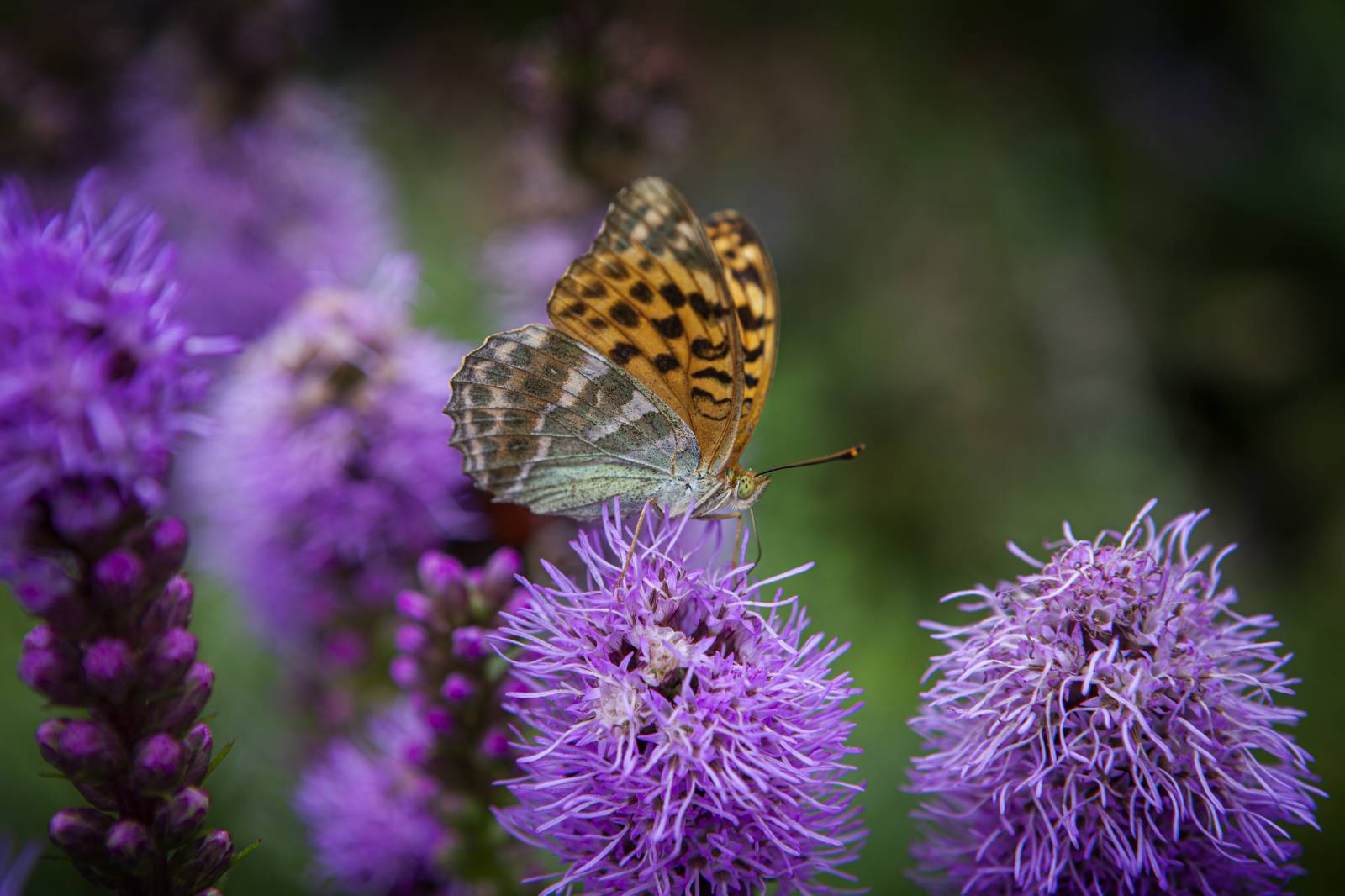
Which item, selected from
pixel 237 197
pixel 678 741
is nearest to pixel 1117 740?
pixel 678 741

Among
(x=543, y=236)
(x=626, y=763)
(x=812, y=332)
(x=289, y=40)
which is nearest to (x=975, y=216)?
(x=812, y=332)

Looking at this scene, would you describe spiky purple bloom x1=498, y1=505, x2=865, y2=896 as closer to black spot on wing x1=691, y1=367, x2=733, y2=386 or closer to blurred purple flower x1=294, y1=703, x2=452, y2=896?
black spot on wing x1=691, y1=367, x2=733, y2=386

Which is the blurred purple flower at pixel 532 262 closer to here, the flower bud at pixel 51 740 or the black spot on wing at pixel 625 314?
the black spot on wing at pixel 625 314

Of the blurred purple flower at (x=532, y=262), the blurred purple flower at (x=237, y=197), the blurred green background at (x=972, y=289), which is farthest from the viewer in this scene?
the blurred green background at (x=972, y=289)

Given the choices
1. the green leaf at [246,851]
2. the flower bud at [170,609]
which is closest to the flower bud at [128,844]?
the green leaf at [246,851]

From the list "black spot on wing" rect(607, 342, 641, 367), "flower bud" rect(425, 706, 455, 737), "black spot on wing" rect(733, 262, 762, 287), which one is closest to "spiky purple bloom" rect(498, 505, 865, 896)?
"flower bud" rect(425, 706, 455, 737)

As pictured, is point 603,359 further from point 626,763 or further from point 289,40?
point 289,40

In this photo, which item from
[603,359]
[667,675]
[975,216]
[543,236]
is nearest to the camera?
[667,675]
